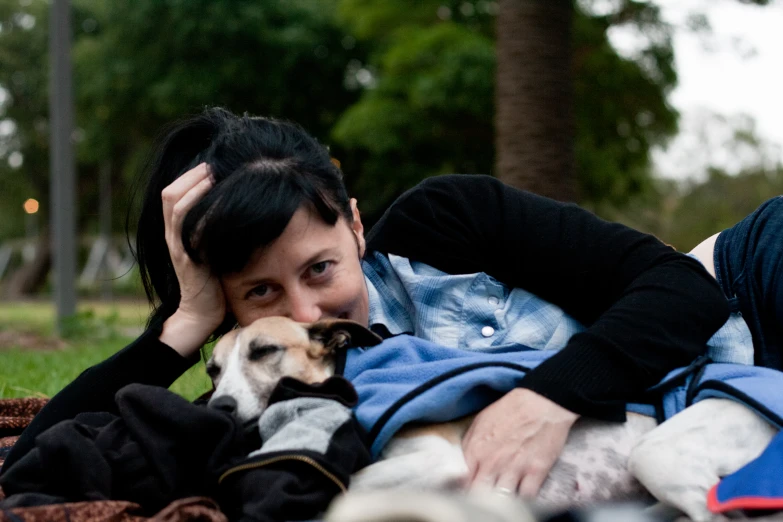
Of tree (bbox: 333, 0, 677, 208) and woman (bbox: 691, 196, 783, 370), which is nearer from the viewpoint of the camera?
woman (bbox: 691, 196, 783, 370)

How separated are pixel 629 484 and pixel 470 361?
0.53 meters

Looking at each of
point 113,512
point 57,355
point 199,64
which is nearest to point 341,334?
point 113,512

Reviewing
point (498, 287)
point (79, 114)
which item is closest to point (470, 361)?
point (498, 287)

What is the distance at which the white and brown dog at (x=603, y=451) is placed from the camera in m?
2.12

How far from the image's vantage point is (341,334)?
8.68ft

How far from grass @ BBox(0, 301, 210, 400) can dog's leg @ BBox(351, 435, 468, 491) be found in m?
1.70

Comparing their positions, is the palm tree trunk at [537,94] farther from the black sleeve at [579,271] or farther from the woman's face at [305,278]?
the woman's face at [305,278]

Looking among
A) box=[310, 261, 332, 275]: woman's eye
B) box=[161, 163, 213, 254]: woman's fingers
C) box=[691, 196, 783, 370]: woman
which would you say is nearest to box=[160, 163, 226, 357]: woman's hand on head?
box=[161, 163, 213, 254]: woman's fingers

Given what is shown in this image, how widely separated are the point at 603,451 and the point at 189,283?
4.43 ft

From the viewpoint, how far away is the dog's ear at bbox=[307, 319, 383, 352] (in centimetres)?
262

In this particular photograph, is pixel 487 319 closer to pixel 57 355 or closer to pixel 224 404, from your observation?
pixel 224 404

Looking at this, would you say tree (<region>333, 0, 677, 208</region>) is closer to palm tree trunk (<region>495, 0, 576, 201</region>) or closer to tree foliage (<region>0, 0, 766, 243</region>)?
tree foliage (<region>0, 0, 766, 243</region>)

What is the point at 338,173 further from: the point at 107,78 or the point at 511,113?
the point at 107,78

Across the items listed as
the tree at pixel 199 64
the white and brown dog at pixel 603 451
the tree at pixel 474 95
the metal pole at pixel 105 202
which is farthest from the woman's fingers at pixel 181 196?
the metal pole at pixel 105 202
